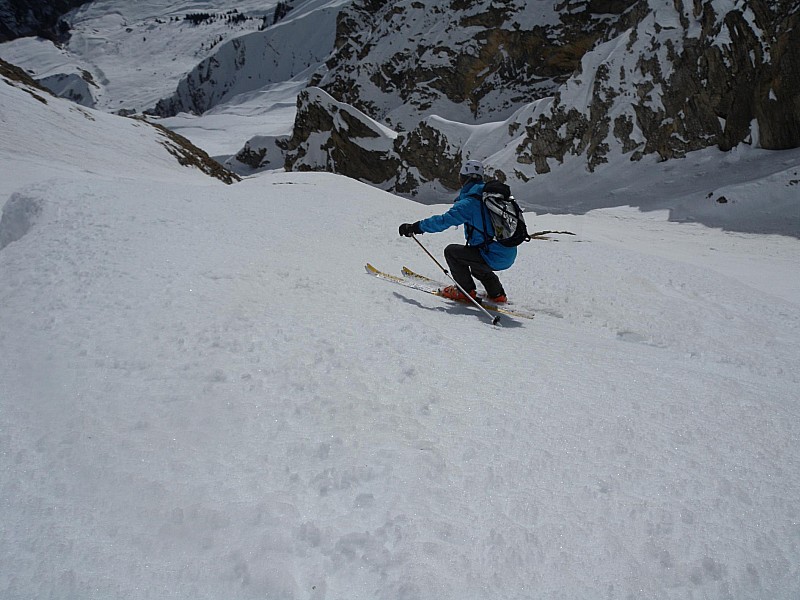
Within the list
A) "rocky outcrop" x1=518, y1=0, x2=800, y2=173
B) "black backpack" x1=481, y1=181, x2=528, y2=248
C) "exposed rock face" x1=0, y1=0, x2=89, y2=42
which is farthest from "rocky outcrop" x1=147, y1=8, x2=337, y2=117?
"black backpack" x1=481, y1=181, x2=528, y2=248

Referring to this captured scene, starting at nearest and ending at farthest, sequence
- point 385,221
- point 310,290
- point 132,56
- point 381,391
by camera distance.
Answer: point 381,391
point 310,290
point 385,221
point 132,56

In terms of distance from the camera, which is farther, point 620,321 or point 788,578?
point 620,321

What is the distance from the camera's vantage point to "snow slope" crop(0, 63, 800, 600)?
5.23 ft

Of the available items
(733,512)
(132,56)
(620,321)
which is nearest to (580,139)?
(620,321)

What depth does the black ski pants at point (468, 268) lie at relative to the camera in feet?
16.2

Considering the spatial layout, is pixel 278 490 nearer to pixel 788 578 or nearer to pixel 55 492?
pixel 55 492

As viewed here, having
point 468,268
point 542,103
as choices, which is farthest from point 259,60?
point 468,268

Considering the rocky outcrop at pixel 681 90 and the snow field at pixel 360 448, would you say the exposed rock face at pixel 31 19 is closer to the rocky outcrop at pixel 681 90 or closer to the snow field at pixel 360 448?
the rocky outcrop at pixel 681 90

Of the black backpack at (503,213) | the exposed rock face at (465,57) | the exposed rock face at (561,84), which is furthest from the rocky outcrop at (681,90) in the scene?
the exposed rock face at (465,57)

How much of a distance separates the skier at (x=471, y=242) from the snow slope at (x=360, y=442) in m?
0.60

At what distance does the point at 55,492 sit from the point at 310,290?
2.64 metres

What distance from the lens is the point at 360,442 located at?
213 centimetres

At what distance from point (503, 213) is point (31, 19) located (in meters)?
199

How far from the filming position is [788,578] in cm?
158
